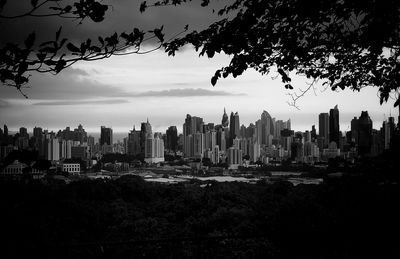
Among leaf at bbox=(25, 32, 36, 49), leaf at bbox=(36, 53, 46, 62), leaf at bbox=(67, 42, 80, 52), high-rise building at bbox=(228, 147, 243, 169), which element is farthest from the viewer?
high-rise building at bbox=(228, 147, 243, 169)

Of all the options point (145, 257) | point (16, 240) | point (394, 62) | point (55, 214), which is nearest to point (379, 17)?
point (394, 62)

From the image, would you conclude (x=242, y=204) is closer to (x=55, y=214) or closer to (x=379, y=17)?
(x=55, y=214)

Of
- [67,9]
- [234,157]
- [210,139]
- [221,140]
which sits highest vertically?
[210,139]

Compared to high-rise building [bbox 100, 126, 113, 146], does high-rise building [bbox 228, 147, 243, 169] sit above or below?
below

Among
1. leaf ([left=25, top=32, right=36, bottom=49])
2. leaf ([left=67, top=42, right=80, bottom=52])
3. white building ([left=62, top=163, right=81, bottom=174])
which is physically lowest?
white building ([left=62, top=163, right=81, bottom=174])

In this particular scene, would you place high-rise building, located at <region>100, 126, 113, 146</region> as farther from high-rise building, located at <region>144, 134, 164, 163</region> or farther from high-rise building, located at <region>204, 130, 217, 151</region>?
high-rise building, located at <region>204, 130, 217, 151</region>

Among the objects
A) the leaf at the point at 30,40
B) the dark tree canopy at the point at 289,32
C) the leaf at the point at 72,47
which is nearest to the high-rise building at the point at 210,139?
the dark tree canopy at the point at 289,32

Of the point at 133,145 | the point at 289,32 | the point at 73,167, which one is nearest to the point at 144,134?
the point at 133,145

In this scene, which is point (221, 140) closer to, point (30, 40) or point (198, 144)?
point (198, 144)

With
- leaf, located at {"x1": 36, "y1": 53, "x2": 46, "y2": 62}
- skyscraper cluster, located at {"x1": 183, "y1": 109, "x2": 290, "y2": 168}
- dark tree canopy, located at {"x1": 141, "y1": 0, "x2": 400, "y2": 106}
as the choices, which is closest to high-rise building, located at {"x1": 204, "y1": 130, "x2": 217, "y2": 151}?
skyscraper cluster, located at {"x1": 183, "y1": 109, "x2": 290, "y2": 168}
